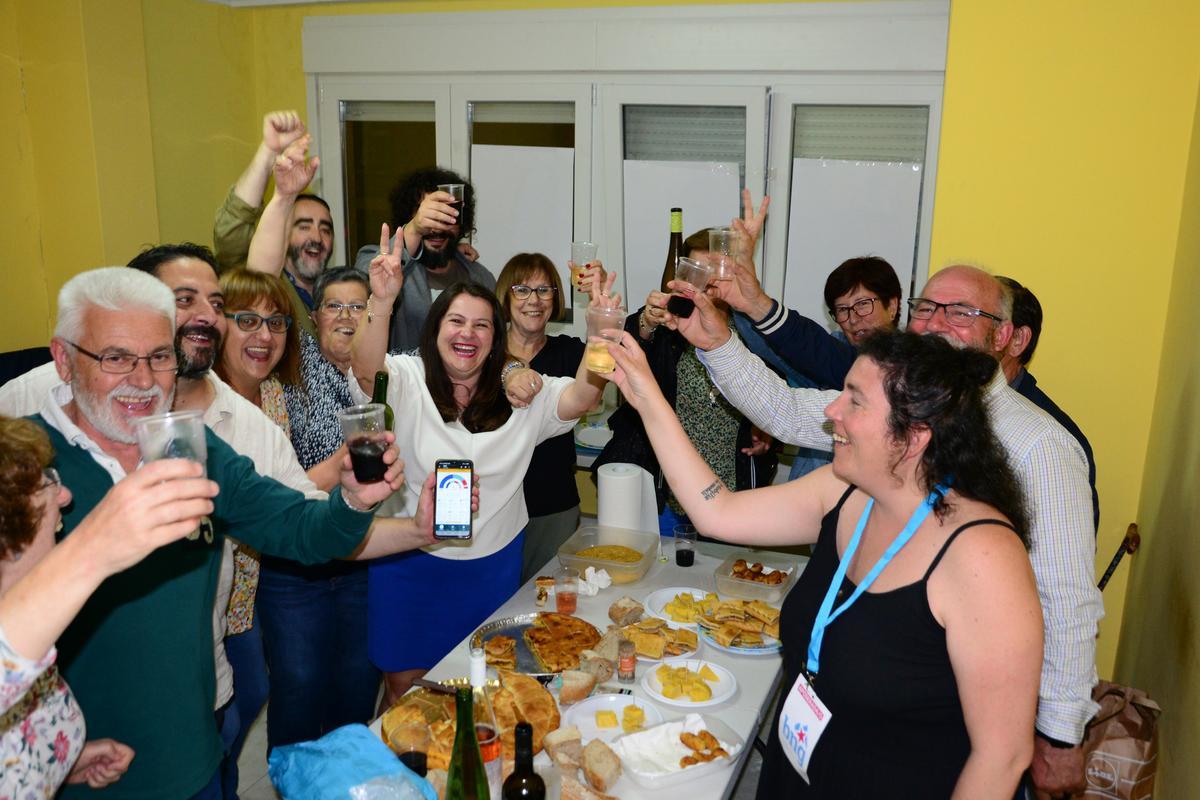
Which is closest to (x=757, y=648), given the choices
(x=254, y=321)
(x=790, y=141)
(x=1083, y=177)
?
(x=254, y=321)

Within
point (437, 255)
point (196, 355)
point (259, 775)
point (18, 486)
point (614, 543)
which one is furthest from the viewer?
point (437, 255)

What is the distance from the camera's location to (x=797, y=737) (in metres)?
1.72

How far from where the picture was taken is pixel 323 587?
2857mm

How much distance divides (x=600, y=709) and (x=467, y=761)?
0.52 m

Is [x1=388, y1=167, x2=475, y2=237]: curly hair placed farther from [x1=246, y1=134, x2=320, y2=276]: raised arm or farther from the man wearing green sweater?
the man wearing green sweater

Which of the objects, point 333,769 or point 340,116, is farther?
point 340,116

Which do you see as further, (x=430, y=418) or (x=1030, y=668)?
(x=430, y=418)

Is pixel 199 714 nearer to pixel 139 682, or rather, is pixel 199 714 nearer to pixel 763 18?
pixel 139 682

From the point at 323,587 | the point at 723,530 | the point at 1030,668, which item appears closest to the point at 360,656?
the point at 323,587

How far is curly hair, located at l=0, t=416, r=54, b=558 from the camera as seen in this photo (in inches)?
50.1

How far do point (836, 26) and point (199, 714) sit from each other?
3.84m

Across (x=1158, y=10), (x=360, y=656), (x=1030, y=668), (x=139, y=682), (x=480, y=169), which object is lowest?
(x=360, y=656)

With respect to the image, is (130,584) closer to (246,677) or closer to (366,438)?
(366,438)

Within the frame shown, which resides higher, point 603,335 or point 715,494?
point 603,335
